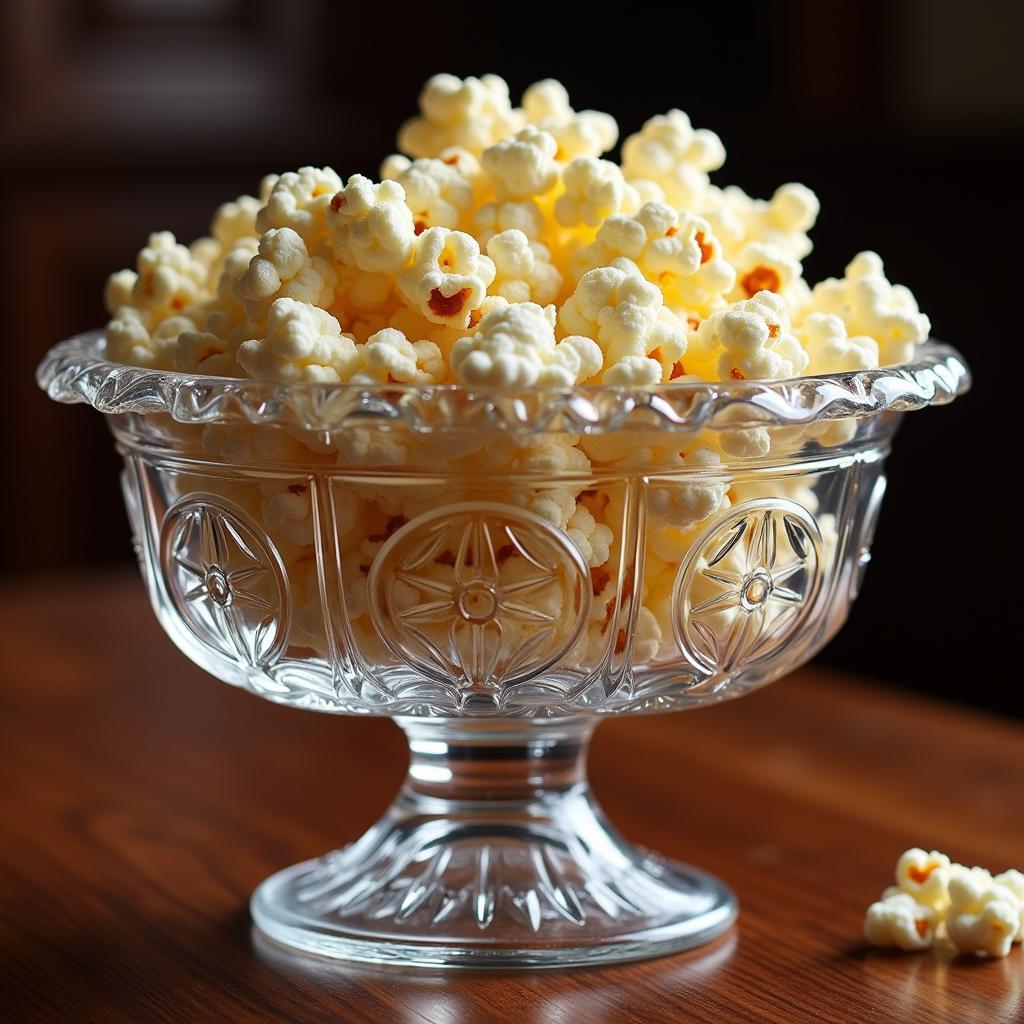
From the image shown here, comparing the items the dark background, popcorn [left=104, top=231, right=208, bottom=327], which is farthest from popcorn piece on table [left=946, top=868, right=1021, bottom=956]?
the dark background

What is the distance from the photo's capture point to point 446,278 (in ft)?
2.20

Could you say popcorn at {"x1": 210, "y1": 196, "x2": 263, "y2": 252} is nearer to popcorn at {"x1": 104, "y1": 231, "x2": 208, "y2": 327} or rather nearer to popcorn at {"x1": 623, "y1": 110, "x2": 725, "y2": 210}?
popcorn at {"x1": 104, "y1": 231, "x2": 208, "y2": 327}

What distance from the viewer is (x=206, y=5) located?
8.25 ft

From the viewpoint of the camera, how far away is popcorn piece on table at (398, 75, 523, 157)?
2.61ft

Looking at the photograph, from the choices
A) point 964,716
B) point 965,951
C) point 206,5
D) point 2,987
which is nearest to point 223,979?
point 2,987

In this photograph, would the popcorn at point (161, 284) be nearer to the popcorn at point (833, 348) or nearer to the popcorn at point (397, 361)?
the popcorn at point (397, 361)

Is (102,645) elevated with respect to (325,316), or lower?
lower

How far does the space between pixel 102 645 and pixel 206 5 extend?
1.50 metres

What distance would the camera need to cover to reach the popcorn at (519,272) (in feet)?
2.31

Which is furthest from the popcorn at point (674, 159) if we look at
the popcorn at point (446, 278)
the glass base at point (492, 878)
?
the glass base at point (492, 878)

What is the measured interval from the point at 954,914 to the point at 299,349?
0.38m

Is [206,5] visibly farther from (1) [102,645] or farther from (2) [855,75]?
(1) [102,645]

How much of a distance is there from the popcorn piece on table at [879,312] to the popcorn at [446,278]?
0.17 meters

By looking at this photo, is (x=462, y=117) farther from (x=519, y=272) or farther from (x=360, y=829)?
(x=360, y=829)
